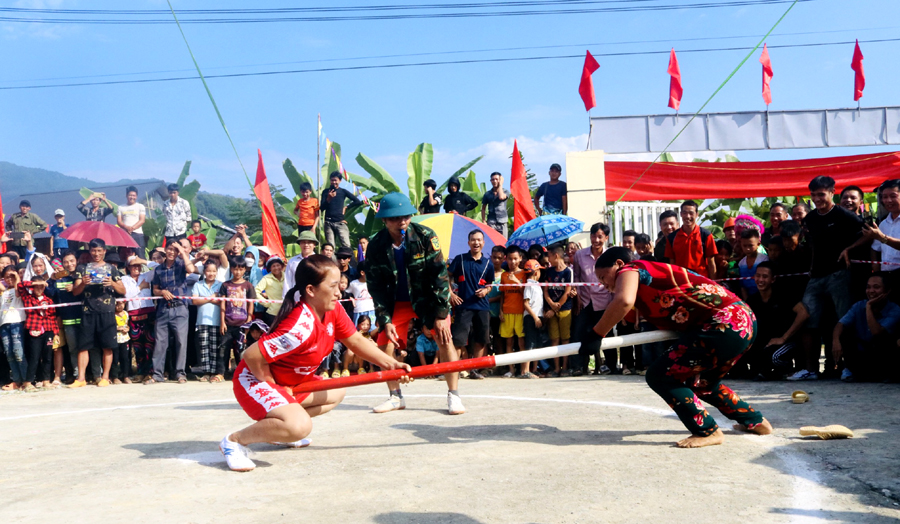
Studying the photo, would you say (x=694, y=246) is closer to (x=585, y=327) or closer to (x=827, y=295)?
(x=827, y=295)

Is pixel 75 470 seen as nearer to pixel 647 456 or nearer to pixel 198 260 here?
pixel 647 456

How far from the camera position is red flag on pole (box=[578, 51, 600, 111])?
16406 millimetres

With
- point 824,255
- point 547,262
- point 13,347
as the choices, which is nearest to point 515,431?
point 824,255

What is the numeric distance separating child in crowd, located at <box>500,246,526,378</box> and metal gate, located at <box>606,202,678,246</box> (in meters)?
3.99

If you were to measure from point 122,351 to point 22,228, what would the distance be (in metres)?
7.29

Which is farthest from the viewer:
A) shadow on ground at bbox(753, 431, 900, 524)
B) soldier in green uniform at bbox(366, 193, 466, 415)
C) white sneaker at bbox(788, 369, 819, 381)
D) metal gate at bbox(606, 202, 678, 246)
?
metal gate at bbox(606, 202, 678, 246)

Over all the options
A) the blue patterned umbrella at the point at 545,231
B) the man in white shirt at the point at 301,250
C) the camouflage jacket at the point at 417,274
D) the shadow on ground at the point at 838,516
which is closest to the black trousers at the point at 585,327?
the blue patterned umbrella at the point at 545,231

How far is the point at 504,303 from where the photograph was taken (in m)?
10.7

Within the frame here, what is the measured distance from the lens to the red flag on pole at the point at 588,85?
646 inches

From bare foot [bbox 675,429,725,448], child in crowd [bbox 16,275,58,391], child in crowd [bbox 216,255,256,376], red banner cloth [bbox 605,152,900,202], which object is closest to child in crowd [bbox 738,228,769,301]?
bare foot [bbox 675,429,725,448]

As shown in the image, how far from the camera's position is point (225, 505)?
391 cm

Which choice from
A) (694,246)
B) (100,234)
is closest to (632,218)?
(694,246)

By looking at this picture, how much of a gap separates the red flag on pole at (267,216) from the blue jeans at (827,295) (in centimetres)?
1035

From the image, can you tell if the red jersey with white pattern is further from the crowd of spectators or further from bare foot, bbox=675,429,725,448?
the crowd of spectators
